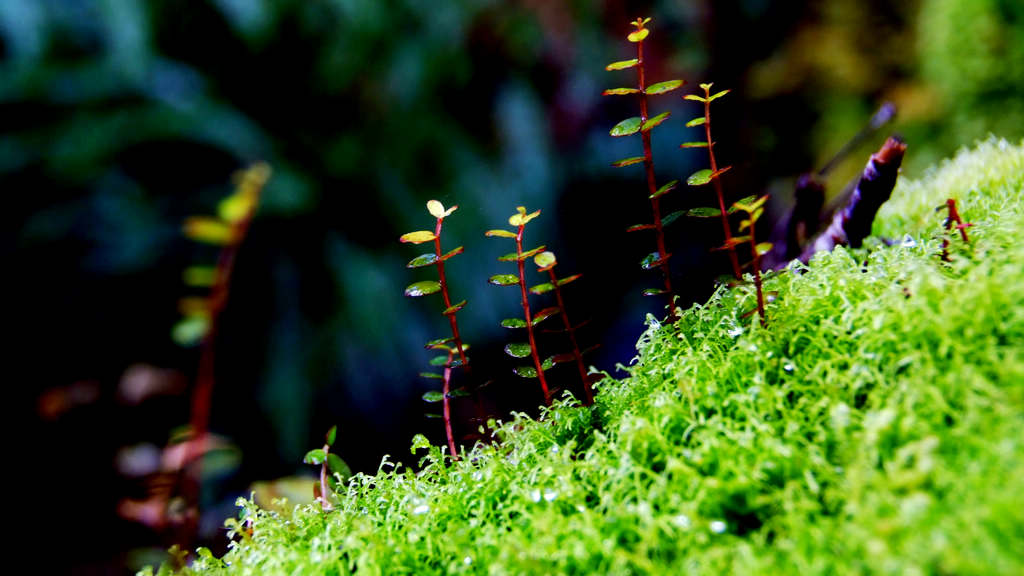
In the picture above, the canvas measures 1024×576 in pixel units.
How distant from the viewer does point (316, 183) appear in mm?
2211

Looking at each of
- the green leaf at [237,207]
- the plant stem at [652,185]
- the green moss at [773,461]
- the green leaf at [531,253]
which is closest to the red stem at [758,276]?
the green moss at [773,461]

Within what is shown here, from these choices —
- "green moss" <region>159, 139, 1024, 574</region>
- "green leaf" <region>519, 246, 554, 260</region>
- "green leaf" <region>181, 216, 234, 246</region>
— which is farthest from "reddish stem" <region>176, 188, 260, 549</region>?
"green leaf" <region>519, 246, 554, 260</region>

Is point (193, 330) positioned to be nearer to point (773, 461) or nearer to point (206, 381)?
point (206, 381)

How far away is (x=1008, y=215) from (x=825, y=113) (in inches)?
119

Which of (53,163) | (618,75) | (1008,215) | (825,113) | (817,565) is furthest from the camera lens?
(825,113)

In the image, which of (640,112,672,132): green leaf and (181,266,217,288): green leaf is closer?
(181,266,217,288): green leaf

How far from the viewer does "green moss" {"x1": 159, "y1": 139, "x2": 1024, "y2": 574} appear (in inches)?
16.5

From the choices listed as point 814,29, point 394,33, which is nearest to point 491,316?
point 394,33

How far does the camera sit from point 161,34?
196cm

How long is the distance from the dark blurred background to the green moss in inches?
19.5

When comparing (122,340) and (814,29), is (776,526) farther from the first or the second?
(814,29)

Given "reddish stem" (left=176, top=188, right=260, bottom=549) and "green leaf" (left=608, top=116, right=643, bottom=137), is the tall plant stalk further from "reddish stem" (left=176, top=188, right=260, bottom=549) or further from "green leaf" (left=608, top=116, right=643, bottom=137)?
"reddish stem" (left=176, top=188, right=260, bottom=549)

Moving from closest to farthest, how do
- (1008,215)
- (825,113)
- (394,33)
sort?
(1008,215)
(394,33)
(825,113)

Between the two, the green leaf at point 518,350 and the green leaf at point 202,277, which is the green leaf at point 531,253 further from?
the green leaf at point 202,277
